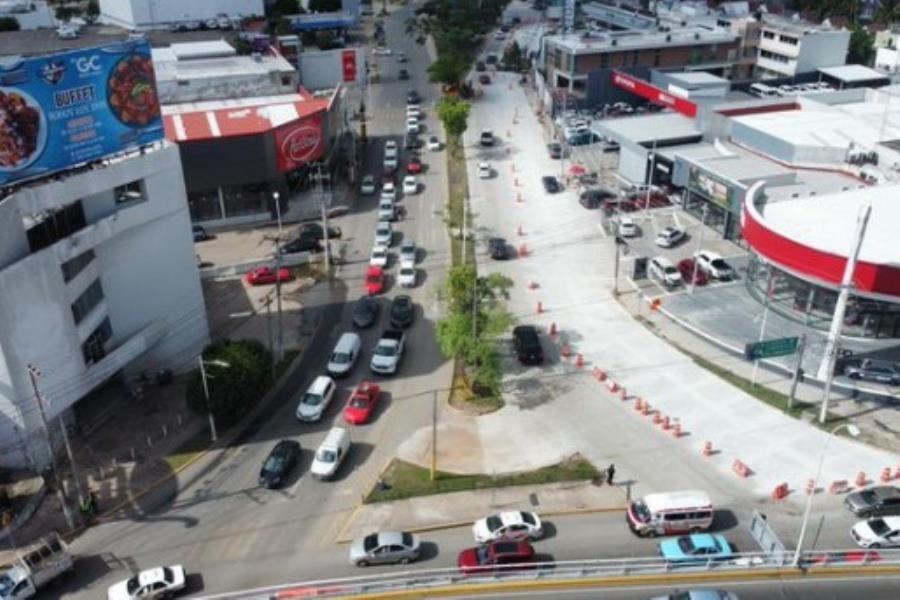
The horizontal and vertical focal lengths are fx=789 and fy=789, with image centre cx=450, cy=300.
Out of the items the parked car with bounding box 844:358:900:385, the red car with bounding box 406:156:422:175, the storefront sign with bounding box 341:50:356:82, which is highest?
the storefront sign with bounding box 341:50:356:82

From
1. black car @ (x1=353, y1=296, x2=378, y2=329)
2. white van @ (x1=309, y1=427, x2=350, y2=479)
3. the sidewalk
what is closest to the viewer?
the sidewalk

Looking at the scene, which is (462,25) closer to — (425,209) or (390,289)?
(425,209)

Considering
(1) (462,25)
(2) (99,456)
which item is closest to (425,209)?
(2) (99,456)

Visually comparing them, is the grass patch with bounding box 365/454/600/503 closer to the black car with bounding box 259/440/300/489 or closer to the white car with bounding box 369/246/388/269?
the black car with bounding box 259/440/300/489

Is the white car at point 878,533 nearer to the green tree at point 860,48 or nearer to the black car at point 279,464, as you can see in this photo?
the black car at point 279,464

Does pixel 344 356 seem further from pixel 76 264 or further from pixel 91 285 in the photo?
pixel 76 264

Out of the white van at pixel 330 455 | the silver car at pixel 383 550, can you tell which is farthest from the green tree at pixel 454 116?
the silver car at pixel 383 550

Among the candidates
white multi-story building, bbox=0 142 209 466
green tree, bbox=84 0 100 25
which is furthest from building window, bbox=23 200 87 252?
green tree, bbox=84 0 100 25
